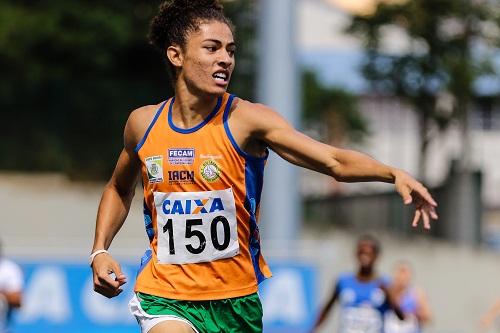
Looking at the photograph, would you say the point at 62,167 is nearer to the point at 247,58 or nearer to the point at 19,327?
the point at 247,58

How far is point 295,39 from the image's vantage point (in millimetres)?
18453

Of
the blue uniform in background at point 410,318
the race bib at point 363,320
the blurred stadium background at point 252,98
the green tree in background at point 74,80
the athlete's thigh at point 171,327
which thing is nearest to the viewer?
the athlete's thigh at point 171,327

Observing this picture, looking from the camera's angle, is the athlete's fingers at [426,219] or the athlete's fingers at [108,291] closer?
the athlete's fingers at [426,219]

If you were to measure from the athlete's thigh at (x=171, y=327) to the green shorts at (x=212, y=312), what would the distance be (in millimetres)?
66

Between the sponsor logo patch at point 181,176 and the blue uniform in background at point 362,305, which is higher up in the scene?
the sponsor logo patch at point 181,176

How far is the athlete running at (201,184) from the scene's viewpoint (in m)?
5.79

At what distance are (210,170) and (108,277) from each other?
2.18 ft

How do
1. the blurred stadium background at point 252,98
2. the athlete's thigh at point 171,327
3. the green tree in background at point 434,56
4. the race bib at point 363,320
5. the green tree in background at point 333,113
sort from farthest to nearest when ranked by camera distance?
the green tree in background at point 333,113
the green tree in background at point 434,56
the blurred stadium background at point 252,98
the race bib at point 363,320
the athlete's thigh at point 171,327

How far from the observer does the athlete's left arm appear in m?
5.23

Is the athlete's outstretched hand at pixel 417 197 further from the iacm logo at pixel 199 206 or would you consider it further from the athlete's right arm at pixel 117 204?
the athlete's right arm at pixel 117 204

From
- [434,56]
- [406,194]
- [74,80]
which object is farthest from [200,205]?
[74,80]

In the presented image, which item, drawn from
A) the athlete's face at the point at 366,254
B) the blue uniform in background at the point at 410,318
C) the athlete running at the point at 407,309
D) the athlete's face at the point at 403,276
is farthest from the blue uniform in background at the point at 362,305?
the blue uniform in background at the point at 410,318

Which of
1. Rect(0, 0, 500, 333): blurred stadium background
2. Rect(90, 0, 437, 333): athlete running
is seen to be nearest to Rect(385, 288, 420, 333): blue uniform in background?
Rect(0, 0, 500, 333): blurred stadium background

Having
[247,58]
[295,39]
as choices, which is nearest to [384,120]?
[247,58]
